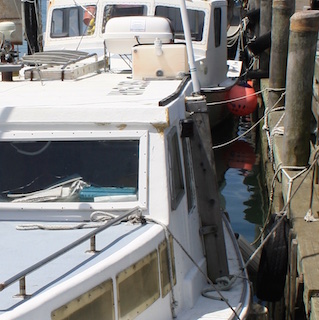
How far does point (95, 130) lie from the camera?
519 centimetres

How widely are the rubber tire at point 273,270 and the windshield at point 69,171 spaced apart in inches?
98.6

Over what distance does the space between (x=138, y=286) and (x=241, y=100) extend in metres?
12.3

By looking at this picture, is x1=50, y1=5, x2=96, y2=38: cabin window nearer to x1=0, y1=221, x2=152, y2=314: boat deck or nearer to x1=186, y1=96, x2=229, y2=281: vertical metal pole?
x1=186, y1=96, x2=229, y2=281: vertical metal pole

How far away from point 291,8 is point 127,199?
8430 millimetres

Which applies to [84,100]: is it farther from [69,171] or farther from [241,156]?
[241,156]

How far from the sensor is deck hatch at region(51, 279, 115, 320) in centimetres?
411

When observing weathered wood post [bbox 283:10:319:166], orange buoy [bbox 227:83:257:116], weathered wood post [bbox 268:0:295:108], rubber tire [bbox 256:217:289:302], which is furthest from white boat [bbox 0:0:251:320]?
orange buoy [bbox 227:83:257:116]

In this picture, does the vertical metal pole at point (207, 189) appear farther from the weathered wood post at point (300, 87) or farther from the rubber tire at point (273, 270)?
the weathered wood post at point (300, 87)

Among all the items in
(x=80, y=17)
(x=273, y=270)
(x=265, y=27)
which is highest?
(x=80, y=17)

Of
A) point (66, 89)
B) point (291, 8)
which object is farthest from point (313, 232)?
point (291, 8)

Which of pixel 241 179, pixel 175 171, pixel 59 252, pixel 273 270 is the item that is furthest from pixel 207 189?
pixel 241 179

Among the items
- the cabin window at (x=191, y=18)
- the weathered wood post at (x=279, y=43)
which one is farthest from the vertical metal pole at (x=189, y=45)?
the cabin window at (x=191, y=18)

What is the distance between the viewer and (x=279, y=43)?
12656 mm

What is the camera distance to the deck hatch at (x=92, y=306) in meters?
4.11
